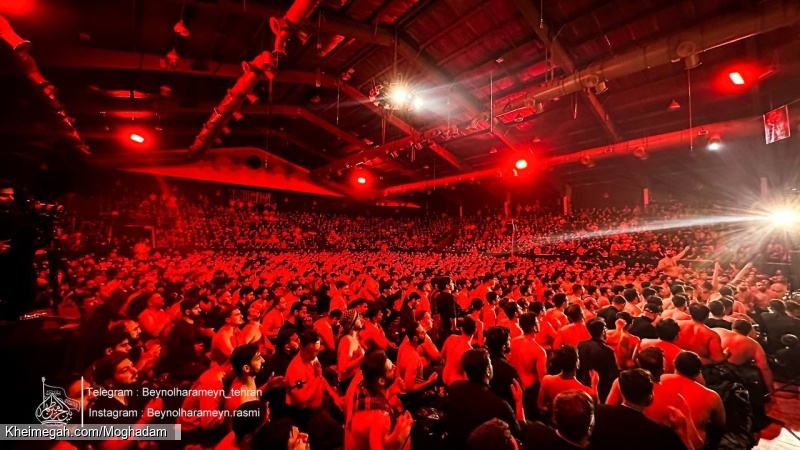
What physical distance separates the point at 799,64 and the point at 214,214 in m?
19.3

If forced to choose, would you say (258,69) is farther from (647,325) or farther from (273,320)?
(647,325)

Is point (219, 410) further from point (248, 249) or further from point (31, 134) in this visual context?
point (248, 249)

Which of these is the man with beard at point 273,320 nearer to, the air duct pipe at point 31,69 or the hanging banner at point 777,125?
the air duct pipe at point 31,69

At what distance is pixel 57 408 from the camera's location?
205 centimetres

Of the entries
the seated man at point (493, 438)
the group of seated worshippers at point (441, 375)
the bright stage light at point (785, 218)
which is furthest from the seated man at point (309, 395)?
the bright stage light at point (785, 218)

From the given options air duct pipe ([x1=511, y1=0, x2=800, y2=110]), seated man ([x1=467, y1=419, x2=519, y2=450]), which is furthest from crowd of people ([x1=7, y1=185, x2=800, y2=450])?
air duct pipe ([x1=511, y1=0, x2=800, y2=110])

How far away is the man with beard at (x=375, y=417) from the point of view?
1.89 m

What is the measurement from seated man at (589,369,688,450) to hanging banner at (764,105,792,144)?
9.98m

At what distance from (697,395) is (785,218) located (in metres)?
12.3

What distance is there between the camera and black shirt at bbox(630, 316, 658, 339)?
3.65 meters

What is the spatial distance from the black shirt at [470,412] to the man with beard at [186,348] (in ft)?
8.55

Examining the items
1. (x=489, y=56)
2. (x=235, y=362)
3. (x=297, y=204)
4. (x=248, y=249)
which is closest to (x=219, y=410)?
A: (x=235, y=362)

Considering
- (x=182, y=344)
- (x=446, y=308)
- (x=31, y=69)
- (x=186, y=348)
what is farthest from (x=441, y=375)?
(x=31, y=69)

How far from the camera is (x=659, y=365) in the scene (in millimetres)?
2326
